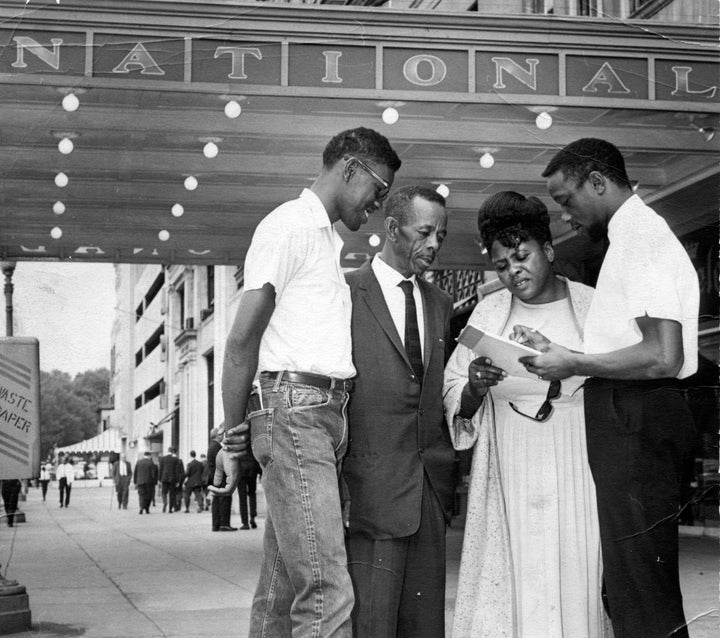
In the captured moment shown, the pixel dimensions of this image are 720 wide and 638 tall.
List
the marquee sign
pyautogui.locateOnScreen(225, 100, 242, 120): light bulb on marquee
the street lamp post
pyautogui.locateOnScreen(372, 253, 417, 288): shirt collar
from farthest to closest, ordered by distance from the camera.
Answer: pyautogui.locateOnScreen(225, 100, 242, 120): light bulb on marquee
the marquee sign
the street lamp post
pyautogui.locateOnScreen(372, 253, 417, 288): shirt collar

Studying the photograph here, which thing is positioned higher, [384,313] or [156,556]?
[384,313]

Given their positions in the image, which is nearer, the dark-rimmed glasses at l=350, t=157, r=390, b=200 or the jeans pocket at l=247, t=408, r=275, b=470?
the jeans pocket at l=247, t=408, r=275, b=470

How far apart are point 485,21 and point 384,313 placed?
3887mm

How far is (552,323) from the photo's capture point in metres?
3.56

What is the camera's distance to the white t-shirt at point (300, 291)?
302cm

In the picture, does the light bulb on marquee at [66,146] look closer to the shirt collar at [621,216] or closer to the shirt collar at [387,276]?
the shirt collar at [387,276]

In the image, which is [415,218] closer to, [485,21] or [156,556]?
[485,21]

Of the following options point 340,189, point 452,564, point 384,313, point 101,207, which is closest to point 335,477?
point 384,313

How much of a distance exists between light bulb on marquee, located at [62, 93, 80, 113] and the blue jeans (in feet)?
16.3

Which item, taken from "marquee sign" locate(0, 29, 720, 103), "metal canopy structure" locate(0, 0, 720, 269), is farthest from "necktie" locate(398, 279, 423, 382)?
"marquee sign" locate(0, 29, 720, 103)

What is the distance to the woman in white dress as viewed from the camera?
338cm

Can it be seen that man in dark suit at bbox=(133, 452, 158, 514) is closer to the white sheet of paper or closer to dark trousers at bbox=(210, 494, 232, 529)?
dark trousers at bbox=(210, 494, 232, 529)

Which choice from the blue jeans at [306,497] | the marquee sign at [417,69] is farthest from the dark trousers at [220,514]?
the blue jeans at [306,497]

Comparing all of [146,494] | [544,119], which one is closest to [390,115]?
[544,119]
